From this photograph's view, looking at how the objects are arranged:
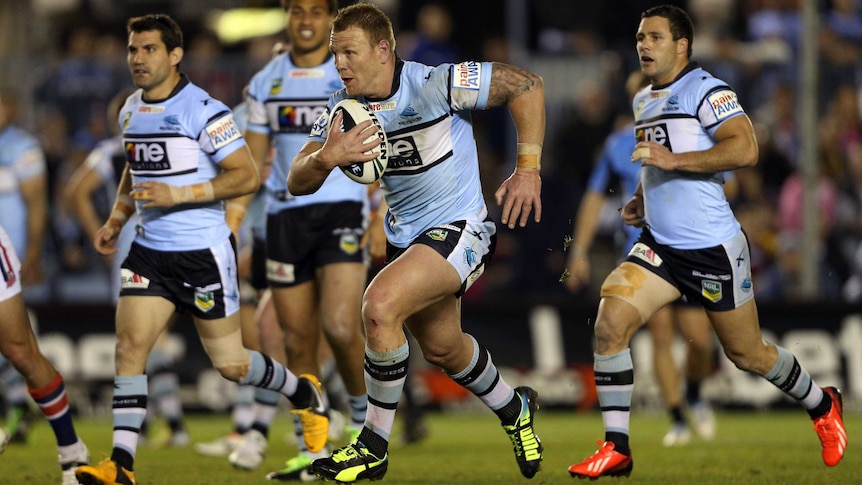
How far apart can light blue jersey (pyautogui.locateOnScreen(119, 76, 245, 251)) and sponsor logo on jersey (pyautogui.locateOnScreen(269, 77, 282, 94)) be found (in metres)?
0.98

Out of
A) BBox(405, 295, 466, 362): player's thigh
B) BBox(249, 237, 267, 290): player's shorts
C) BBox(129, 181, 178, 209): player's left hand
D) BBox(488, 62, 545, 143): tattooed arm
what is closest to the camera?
BBox(488, 62, 545, 143): tattooed arm

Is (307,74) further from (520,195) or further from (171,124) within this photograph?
(520,195)

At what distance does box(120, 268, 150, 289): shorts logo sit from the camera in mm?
7770

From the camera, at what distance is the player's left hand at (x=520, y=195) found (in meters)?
6.76

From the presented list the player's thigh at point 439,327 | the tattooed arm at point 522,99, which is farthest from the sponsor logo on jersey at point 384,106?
the player's thigh at point 439,327

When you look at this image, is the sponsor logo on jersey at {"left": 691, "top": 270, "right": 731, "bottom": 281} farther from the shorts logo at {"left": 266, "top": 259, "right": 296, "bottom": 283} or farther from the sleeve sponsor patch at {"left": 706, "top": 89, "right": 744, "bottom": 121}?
the shorts logo at {"left": 266, "top": 259, "right": 296, "bottom": 283}

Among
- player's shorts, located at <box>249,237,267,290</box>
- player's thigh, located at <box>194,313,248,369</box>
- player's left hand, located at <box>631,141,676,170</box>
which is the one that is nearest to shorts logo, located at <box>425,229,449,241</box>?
player's left hand, located at <box>631,141,676,170</box>

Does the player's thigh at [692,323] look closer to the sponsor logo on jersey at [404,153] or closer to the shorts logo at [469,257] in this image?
the shorts logo at [469,257]

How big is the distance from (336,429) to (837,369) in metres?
6.46

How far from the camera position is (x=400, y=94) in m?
7.09

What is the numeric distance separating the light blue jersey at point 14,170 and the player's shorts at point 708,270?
20.8ft

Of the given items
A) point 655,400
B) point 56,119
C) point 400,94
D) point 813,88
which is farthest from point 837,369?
point 56,119

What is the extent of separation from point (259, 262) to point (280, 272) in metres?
1.08

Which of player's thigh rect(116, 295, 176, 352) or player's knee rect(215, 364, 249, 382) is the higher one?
player's thigh rect(116, 295, 176, 352)
